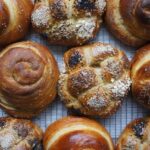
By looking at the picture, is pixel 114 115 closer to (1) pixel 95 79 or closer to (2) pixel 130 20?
(1) pixel 95 79

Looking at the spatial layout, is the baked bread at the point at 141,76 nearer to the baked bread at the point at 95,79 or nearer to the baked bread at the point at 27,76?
the baked bread at the point at 95,79

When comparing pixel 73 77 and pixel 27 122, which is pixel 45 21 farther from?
pixel 27 122

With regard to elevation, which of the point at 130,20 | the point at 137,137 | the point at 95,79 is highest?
the point at 130,20

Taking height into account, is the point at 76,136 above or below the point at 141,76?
below

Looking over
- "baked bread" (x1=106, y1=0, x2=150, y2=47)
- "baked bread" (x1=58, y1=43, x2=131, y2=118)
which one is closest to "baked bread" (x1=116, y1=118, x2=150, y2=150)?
"baked bread" (x1=58, y1=43, x2=131, y2=118)

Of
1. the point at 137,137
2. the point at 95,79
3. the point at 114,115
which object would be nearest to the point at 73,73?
the point at 95,79

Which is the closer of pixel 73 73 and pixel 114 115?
pixel 73 73

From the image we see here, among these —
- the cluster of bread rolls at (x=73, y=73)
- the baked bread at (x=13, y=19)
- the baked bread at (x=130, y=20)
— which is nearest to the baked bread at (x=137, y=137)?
the cluster of bread rolls at (x=73, y=73)
